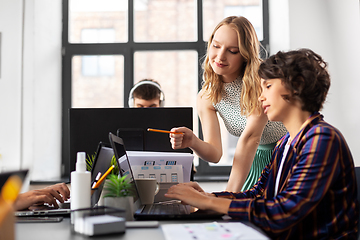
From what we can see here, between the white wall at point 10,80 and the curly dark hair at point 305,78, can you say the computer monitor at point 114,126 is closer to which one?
the curly dark hair at point 305,78

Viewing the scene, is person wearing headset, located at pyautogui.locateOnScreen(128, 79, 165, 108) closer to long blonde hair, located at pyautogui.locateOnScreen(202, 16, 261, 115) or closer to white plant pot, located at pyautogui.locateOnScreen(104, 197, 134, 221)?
long blonde hair, located at pyautogui.locateOnScreen(202, 16, 261, 115)

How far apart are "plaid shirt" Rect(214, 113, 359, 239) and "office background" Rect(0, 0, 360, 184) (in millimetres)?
1774

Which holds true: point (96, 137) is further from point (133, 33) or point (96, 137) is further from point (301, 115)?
point (133, 33)

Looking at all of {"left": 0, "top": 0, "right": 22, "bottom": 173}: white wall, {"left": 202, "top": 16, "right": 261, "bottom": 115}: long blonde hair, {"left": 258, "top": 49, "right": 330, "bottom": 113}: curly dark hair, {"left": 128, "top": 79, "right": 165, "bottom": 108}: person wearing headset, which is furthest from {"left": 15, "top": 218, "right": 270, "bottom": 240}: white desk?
{"left": 0, "top": 0, "right": 22, "bottom": 173}: white wall

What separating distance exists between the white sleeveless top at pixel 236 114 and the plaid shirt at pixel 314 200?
0.68 metres

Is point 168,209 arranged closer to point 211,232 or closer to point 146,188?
point 146,188

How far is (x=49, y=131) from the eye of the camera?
2.94 m

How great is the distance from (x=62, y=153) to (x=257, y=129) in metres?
2.17

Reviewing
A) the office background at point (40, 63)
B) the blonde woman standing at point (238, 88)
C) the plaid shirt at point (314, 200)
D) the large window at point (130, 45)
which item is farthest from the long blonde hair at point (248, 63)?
the large window at point (130, 45)

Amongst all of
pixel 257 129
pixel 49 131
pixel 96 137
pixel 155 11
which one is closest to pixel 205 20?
pixel 155 11

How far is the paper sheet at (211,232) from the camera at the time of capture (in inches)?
25.1

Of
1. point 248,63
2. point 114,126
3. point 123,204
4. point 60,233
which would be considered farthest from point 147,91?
point 60,233

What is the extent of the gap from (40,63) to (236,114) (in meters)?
1.95

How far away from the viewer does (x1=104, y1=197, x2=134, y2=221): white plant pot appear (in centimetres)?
81
